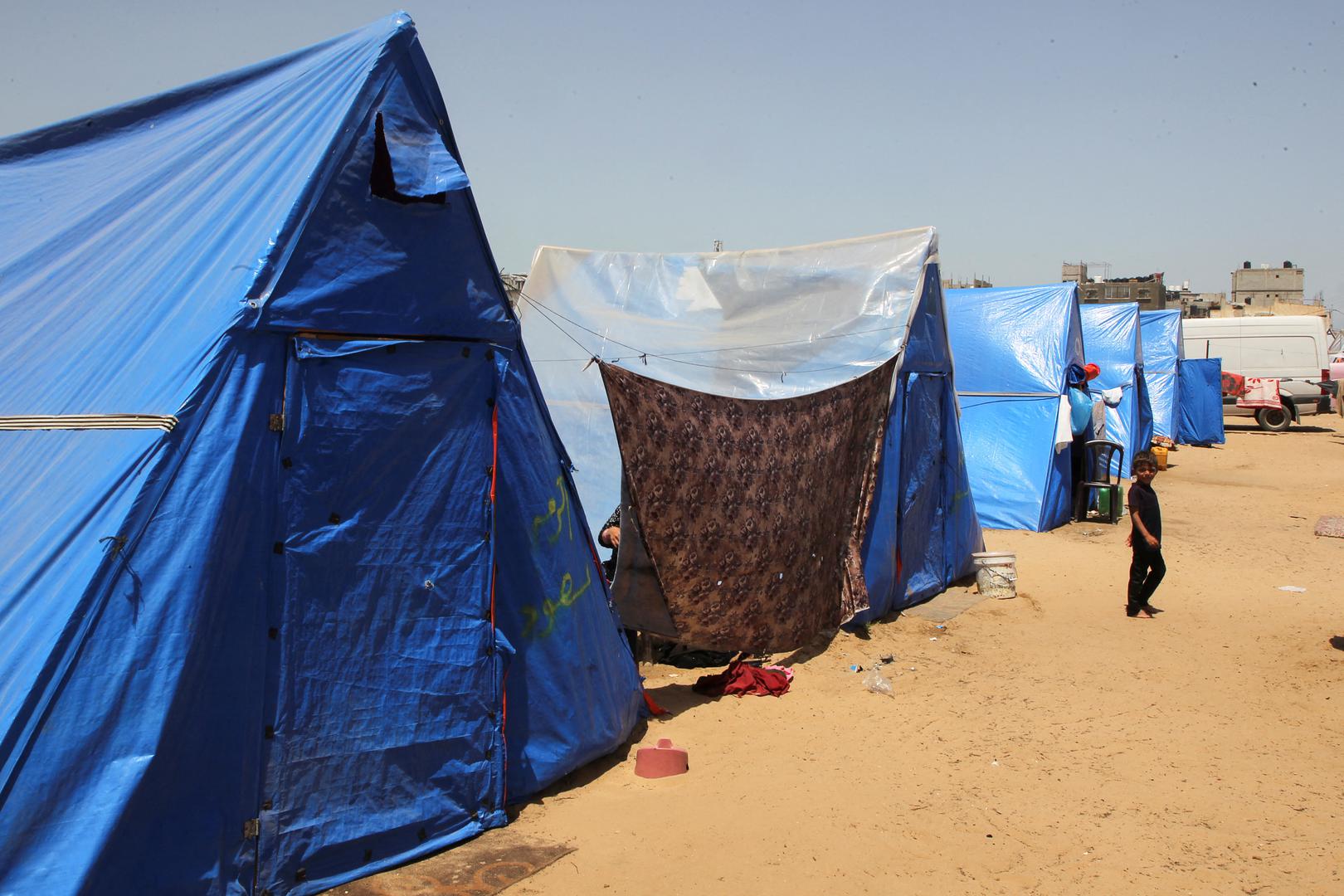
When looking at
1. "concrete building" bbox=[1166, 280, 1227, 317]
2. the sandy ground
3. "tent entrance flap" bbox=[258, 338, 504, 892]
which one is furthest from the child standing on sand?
"concrete building" bbox=[1166, 280, 1227, 317]

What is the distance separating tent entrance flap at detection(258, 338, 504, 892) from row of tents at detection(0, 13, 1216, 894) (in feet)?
0.04

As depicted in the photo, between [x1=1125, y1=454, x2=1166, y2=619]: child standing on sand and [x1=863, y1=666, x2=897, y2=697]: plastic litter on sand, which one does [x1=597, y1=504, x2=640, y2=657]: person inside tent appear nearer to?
[x1=863, y1=666, x2=897, y2=697]: plastic litter on sand

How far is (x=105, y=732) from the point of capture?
329 cm

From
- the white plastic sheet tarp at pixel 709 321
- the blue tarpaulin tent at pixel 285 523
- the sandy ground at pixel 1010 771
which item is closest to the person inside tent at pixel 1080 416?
the sandy ground at pixel 1010 771

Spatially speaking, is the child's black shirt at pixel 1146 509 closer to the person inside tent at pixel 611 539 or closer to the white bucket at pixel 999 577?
the white bucket at pixel 999 577

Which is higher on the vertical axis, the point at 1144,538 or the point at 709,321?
the point at 709,321

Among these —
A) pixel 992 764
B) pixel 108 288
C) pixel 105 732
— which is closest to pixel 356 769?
pixel 105 732

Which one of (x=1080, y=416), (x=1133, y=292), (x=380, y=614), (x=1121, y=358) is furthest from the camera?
(x=1133, y=292)

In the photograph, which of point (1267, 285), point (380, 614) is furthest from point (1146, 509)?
point (1267, 285)

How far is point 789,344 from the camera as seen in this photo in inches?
332

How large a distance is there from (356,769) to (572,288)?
20.9ft

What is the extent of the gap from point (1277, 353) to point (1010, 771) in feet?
87.7

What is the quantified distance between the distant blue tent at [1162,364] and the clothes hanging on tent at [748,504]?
16788 millimetres

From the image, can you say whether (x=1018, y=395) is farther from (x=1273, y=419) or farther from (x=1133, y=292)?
(x=1133, y=292)
